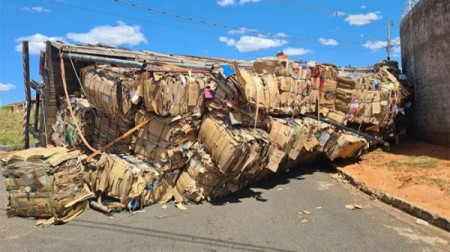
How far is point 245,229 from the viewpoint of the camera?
6.64 meters

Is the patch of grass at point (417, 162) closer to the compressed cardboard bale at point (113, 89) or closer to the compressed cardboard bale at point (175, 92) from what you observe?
the compressed cardboard bale at point (175, 92)

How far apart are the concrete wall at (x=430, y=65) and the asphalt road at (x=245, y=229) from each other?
15.5 feet

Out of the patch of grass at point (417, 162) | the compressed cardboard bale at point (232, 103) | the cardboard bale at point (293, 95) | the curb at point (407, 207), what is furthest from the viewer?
the patch of grass at point (417, 162)

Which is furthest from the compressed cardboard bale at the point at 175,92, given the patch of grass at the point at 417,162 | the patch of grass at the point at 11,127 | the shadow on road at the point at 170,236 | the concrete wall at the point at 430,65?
the patch of grass at the point at 11,127

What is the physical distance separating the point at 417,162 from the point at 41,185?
8.30m

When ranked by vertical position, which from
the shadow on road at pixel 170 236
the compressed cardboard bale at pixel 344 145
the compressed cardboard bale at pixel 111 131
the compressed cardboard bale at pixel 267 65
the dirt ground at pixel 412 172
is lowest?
the shadow on road at pixel 170 236

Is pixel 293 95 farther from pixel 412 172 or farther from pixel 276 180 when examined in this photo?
pixel 412 172

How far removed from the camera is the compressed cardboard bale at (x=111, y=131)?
8.86 meters

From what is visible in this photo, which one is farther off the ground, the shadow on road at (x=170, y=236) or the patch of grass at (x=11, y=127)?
the patch of grass at (x=11, y=127)

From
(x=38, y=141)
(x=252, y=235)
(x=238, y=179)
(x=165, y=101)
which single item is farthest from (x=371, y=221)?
(x=38, y=141)

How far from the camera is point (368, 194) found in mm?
8539

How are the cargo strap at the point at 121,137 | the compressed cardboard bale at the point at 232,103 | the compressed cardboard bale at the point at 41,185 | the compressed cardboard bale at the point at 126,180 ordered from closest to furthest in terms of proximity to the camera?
1. the compressed cardboard bale at the point at 41,185
2. the compressed cardboard bale at the point at 126,180
3. the compressed cardboard bale at the point at 232,103
4. the cargo strap at the point at 121,137

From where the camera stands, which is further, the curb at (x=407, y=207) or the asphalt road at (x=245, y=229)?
the curb at (x=407, y=207)

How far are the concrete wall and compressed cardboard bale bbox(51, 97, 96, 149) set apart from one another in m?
8.95
